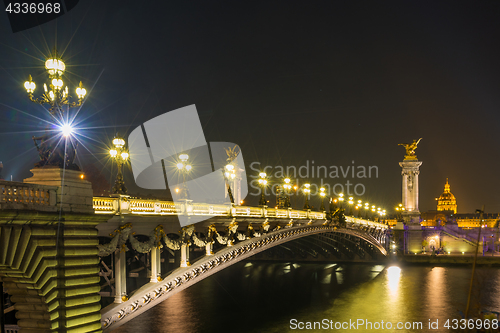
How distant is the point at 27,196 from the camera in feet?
42.2

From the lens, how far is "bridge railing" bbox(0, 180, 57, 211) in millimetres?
12000

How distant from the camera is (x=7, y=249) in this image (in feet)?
41.4

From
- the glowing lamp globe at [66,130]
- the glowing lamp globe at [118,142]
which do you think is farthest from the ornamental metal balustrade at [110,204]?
the glowing lamp globe at [118,142]

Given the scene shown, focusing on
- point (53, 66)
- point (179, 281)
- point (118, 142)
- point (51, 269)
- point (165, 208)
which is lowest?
point (179, 281)

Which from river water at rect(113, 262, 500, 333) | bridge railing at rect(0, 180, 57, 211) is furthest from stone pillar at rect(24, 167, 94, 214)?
river water at rect(113, 262, 500, 333)

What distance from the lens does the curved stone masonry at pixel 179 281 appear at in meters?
17.0

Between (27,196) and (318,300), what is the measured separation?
1407 inches

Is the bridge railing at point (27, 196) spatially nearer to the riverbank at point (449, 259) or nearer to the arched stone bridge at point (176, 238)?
the arched stone bridge at point (176, 238)

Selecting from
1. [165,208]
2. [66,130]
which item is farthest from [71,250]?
[165,208]

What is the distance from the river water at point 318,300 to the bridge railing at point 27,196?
18.6 meters

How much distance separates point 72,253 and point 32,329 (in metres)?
2.38

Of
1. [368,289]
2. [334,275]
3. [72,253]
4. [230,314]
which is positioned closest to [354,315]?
[230,314]

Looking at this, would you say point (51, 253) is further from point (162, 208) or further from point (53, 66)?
point (162, 208)

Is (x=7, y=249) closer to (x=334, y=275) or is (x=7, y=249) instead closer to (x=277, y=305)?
(x=277, y=305)
